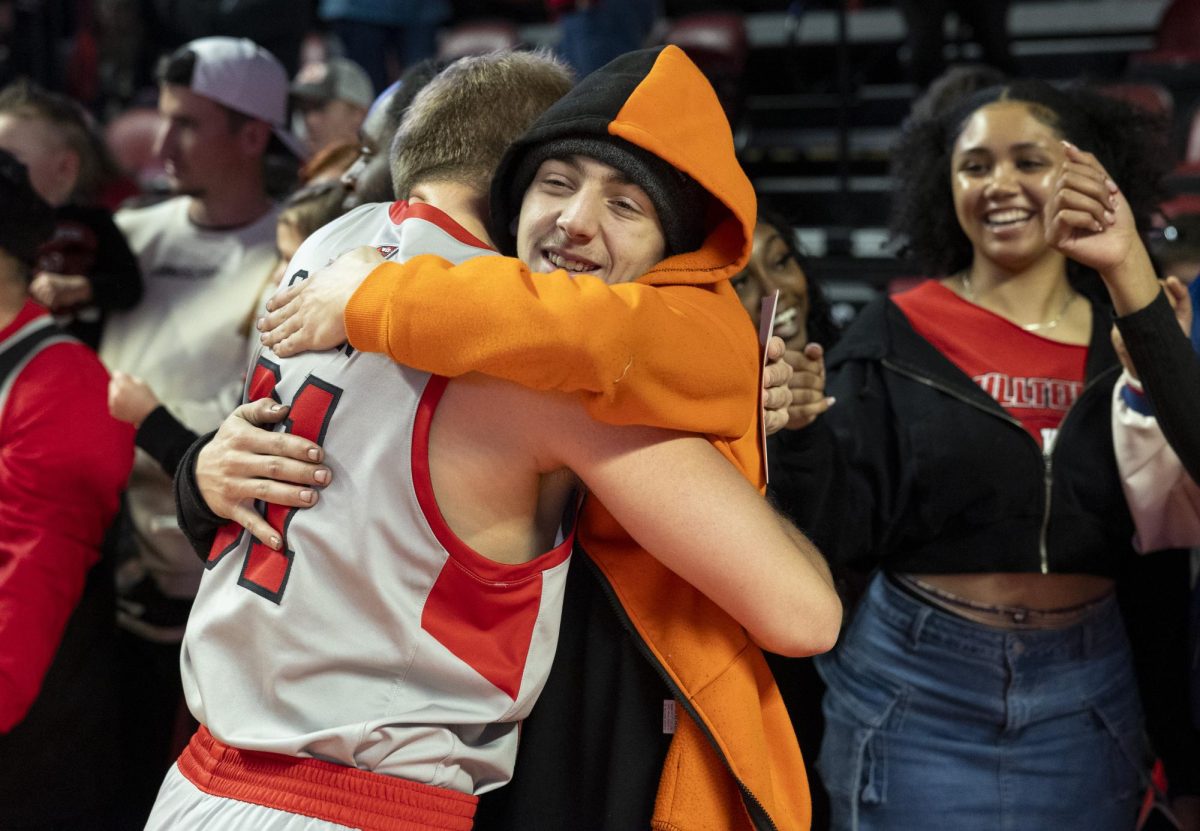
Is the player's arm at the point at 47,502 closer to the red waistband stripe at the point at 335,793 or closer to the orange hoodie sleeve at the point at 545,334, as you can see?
the red waistband stripe at the point at 335,793

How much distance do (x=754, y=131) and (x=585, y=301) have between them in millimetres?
6036

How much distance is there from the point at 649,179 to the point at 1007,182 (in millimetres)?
1224

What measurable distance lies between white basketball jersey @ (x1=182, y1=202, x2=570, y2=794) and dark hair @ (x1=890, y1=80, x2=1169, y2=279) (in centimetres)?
155

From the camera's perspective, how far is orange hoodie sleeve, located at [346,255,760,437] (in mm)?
1262

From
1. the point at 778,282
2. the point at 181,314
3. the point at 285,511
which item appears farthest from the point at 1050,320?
the point at 181,314

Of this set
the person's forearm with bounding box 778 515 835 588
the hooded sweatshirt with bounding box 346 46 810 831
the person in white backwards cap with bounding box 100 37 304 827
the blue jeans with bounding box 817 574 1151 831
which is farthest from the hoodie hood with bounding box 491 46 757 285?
the person in white backwards cap with bounding box 100 37 304 827

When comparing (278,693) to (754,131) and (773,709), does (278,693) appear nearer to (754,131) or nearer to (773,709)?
(773,709)

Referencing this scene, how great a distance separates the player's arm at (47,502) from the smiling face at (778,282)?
1.27 metres

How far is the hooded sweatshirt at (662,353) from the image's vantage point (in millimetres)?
1275

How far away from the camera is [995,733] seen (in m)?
2.26

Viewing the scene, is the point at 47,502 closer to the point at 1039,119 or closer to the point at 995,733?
the point at 995,733

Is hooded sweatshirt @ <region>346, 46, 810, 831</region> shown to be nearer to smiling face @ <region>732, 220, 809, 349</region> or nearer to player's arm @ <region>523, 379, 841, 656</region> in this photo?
player's arm @ <region>523, 379, 841, 656</region>

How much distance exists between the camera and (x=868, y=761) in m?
2.31

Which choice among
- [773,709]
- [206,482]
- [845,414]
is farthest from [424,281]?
[845,414]
